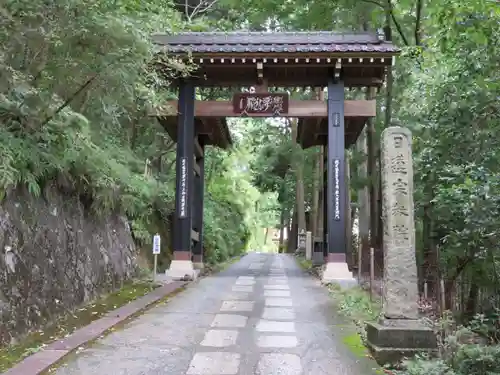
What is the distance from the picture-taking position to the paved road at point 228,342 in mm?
4973

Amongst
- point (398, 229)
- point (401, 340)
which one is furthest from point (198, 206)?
point (401, 340)

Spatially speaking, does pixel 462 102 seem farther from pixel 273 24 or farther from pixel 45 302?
pixel 273 24

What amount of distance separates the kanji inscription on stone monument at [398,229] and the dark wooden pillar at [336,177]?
691 centimetres

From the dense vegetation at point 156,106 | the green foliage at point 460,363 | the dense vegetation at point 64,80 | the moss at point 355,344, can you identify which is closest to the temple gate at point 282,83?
the dense vegetation at point 156,106

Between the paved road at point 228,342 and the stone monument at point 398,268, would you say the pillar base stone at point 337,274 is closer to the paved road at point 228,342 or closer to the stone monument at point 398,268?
the paved road at point 228,342

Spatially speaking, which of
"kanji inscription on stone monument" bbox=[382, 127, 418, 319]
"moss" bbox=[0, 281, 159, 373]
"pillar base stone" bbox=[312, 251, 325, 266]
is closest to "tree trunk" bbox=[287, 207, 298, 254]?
"pillar base stone" bbox=[312, 251, 325, 266]

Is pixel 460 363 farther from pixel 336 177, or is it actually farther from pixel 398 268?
pixel 336 177

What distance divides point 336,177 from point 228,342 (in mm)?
7634

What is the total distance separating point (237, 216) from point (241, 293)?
65.0 ft

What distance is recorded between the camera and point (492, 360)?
439 centimetres

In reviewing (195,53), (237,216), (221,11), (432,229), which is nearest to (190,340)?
(432,229)

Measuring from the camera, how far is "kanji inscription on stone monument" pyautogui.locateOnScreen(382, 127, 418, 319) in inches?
215

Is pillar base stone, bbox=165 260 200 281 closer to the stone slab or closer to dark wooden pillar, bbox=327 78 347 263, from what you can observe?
dark wooden pillar, bbox=327 78 347 263

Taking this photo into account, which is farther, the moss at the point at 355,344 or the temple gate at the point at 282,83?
the temple gate at the point at 282,83
